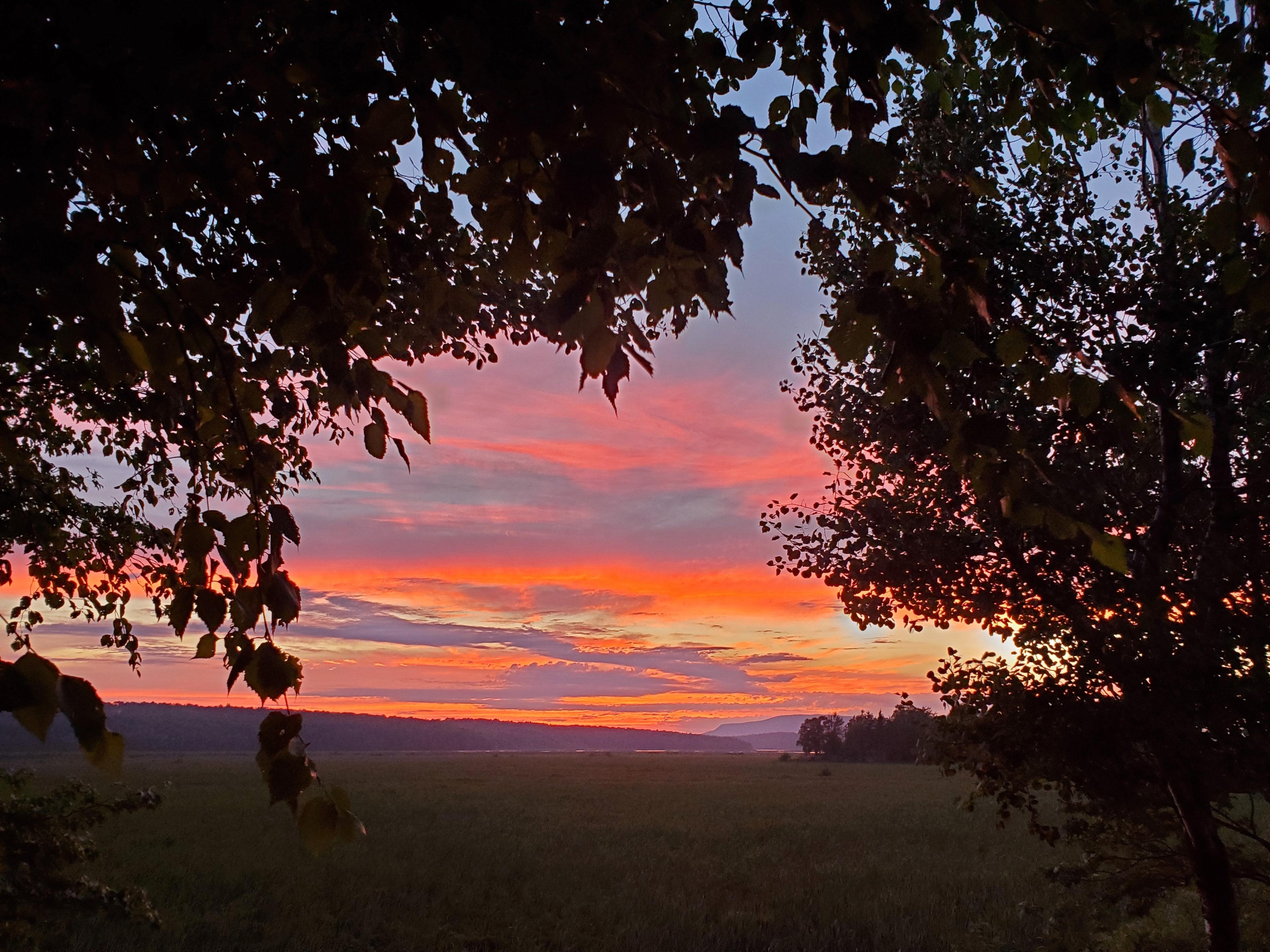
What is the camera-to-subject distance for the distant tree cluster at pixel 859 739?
305ft

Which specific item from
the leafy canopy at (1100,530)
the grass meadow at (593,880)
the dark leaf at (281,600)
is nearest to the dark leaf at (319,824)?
the dark leaf at (281,600)

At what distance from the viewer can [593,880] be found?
18984mm

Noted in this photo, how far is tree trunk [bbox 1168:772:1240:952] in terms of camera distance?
7.62 metres

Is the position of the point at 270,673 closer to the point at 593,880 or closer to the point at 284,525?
the point at 284,525

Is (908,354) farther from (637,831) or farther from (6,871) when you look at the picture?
(637,831)

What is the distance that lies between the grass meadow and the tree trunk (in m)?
1.54

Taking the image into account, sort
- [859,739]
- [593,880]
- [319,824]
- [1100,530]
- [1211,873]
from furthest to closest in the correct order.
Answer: [859,739]
[593,880]
[1211,873]
[1100,530]
[319,824]

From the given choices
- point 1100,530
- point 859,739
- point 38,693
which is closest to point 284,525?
point 38,693

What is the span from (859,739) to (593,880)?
298 ft

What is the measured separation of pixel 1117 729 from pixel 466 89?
803 cm

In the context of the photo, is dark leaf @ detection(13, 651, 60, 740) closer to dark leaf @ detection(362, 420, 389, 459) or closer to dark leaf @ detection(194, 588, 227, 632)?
dark leaf @ detection(194, 588, 227, 632)

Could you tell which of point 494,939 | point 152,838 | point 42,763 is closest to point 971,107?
point 494,939

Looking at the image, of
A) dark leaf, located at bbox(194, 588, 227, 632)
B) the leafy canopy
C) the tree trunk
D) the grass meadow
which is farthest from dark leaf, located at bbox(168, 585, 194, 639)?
the tree trunk

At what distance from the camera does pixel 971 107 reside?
8.83 metres
